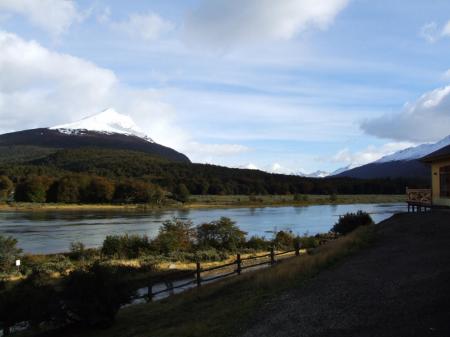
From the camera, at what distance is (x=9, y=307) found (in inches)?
504

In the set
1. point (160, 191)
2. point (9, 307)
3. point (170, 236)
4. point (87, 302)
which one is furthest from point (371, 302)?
point (160, 191)

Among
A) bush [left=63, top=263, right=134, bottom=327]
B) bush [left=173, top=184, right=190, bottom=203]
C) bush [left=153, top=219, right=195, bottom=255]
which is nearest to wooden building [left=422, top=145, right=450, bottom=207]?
bush [left=153, top=219, right=195, bottom=255]

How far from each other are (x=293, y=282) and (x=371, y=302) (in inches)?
132

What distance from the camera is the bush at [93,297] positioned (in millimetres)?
12188

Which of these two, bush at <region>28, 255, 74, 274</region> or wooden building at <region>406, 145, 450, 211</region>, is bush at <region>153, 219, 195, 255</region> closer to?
bush at <region>28, 255, 74, 274</region>

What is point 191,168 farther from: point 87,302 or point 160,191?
point 87,302

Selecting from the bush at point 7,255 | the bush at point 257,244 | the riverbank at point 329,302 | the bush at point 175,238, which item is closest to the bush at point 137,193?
the bush at point 175,238

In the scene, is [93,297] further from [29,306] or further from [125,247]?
[125,247]

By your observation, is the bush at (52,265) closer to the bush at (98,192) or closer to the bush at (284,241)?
the bush at (284,241)

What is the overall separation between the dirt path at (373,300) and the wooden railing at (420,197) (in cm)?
1391

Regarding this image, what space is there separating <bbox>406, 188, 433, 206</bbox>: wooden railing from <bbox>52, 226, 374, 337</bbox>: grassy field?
13.4 meters

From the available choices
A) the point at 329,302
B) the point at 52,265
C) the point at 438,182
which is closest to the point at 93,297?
the point at 329,302

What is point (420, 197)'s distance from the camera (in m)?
29.3

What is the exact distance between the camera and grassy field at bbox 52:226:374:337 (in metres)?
10.1
